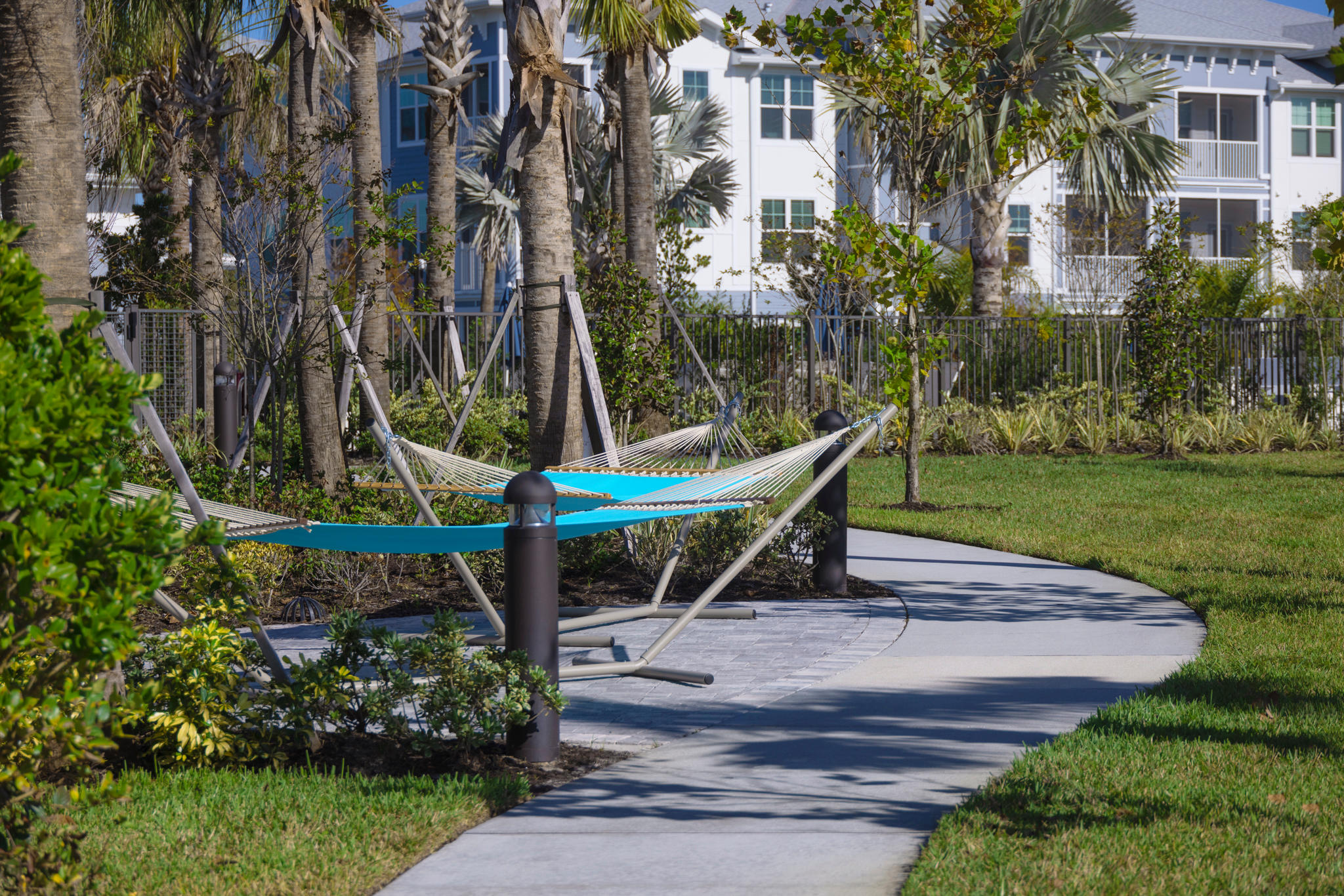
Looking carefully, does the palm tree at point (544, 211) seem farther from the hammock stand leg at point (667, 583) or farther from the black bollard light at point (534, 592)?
the black bollard light at point (534, 592)

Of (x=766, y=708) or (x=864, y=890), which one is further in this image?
(x=766, y=708)

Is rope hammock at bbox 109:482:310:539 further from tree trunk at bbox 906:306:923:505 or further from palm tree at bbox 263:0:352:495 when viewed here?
tree trunk at bbox 906:306:923:505

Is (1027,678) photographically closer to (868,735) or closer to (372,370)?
(868,735)

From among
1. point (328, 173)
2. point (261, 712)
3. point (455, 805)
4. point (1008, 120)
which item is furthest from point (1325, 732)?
point (1008, 120)

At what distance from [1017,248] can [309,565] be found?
22839mm

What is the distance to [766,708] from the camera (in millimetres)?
5414

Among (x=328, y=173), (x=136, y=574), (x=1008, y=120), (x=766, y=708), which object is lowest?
(x=766, y=708)

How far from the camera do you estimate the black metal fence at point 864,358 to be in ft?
55.7

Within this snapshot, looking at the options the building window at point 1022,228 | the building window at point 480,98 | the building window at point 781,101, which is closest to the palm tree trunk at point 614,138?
the building window at point 480,98

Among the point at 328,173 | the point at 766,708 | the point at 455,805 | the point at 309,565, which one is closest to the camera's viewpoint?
the point at 455,805

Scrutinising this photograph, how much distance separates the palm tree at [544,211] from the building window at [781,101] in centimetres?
2408

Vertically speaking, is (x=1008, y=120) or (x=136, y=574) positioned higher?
(x=1008, y=120)

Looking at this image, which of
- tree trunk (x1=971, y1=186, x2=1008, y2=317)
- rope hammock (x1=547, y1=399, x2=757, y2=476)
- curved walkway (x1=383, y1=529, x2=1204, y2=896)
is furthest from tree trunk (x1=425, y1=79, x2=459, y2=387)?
curved walkway (x1=383, y1=529, x2=1204, y2=896)

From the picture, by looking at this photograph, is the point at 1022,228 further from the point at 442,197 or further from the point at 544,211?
the point at 544,211
